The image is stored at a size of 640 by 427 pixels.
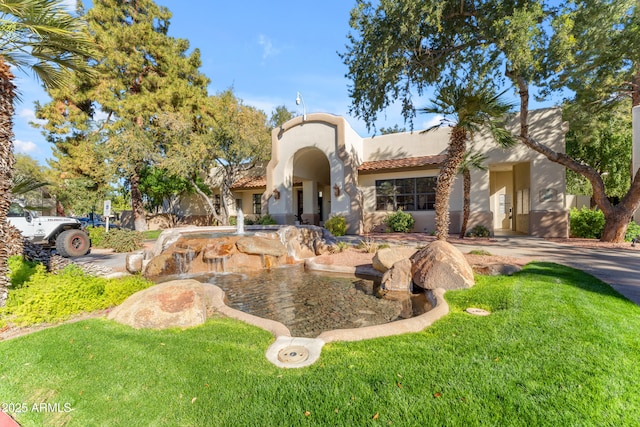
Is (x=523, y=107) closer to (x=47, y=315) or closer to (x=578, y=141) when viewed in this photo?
(x=578, y=141)

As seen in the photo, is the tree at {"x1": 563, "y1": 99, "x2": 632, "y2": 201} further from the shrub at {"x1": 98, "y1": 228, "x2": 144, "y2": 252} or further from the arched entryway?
the shrub at {"x1": 98, "y1": 228, "x2": 144, "y2": 252}

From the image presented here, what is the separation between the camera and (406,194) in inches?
733

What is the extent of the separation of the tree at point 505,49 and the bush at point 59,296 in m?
10.8

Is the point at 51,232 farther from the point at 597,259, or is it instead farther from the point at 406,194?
the point at 597,259

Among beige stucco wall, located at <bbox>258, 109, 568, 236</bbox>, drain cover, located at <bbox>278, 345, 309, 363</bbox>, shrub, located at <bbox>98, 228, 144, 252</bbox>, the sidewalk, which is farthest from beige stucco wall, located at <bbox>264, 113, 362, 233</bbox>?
drain cover, located at <bbox>278, 345, 309, 363</bbox>

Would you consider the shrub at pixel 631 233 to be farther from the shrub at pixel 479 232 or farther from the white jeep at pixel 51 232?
the white jeep at pixel 51 232

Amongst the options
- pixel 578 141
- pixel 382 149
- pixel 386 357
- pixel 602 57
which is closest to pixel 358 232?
pixel 382 149

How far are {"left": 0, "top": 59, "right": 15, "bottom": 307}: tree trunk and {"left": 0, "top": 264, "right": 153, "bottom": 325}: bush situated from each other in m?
0.32

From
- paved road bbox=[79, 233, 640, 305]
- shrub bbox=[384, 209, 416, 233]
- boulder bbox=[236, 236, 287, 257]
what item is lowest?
paved road bbox=[79, 233, 640, 305]

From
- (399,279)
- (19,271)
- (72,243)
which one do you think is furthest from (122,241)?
(399,279)

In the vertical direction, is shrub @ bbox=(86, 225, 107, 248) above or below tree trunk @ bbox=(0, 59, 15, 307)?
below

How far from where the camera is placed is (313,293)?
7.12 m

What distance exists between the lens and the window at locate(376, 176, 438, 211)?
59.0ft

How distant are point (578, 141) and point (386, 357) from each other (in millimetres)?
27125
